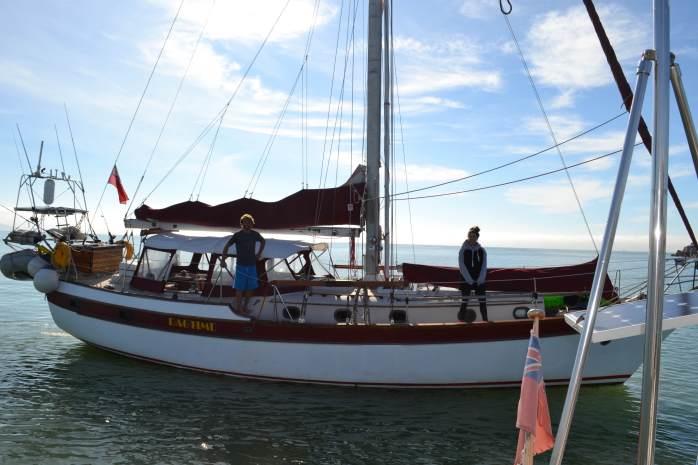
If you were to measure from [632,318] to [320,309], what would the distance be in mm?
6549

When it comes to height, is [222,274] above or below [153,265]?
below

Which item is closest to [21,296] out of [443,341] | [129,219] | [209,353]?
[129,219]

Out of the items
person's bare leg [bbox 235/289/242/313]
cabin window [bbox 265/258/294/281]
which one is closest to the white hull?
person's bare leg [bbox 235/289/242/313]

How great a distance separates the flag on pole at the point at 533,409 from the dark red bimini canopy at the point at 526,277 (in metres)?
5.38

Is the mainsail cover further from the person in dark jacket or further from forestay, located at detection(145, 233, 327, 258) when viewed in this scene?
the person in dark jacket

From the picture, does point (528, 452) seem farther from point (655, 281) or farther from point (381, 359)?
point (381, 359)

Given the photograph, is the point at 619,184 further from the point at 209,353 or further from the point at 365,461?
the point at 209,353

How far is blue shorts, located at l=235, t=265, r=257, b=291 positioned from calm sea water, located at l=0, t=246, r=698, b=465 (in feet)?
5.96

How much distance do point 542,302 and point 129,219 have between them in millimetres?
9213

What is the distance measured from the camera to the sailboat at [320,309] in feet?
29.2

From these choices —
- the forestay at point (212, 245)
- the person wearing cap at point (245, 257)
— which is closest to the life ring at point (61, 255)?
the forestay at point (212, 245)

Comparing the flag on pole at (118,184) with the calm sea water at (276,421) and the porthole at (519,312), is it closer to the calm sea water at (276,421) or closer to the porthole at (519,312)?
the calm sea water at (276,421)

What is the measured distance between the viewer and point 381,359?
9.13m

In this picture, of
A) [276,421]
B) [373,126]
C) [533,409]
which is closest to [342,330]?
[276,421]
